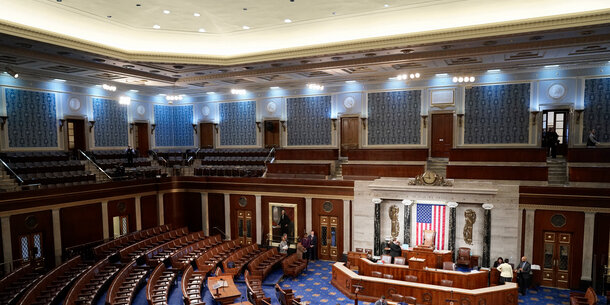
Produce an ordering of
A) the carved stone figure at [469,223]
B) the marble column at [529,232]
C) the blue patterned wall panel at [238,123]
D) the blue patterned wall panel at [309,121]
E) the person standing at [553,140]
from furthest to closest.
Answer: the blue patterned wall panel at [238,123], the blue patterned wall panel at [309,121], the person standing at [553,140], the carved stone figure at [469,223], the marble column at [529,232]

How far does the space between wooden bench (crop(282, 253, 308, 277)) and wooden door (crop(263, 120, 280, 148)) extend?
7403mm

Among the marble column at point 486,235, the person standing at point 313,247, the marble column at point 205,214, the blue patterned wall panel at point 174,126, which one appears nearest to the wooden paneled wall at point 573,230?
the marble column at point 486,235

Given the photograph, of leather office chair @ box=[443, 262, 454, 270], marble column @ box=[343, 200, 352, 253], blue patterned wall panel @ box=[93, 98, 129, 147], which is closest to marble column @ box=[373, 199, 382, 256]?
marble column @ box=[343, 200, 352, 253]

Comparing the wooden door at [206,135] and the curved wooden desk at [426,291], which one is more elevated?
the wooden door at [206,135]

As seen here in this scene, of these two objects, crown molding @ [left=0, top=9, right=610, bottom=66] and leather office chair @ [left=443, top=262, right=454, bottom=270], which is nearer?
crown molding @ [left=0, top=9, right=610, bottom=66]

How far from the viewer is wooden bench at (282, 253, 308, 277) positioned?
12.9 metres

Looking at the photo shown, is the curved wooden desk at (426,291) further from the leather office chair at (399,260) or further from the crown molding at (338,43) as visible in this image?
the crown molding at (338,43)

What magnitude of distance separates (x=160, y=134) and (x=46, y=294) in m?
13.0

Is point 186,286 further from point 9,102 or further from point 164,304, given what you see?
point 9,102

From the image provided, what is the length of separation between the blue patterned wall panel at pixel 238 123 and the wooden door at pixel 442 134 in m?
9.09

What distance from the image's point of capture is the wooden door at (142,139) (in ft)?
67.6

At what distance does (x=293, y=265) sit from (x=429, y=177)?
18.5ft

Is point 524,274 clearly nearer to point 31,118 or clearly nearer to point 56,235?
point 56,235

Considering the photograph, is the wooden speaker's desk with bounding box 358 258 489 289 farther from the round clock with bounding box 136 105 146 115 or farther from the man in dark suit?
the round clock with bounding box 136 105 146 115
